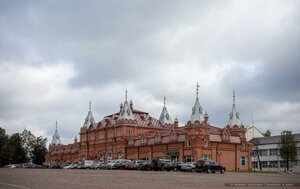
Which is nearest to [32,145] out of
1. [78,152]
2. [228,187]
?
[78,152]

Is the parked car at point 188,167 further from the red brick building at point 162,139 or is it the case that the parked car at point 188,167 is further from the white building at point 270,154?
the white building at point 270,154

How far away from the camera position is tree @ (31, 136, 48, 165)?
138m

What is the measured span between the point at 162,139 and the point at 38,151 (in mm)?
66395

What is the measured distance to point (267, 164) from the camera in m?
114

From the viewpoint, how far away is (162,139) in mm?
84125

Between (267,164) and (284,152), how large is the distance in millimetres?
22423

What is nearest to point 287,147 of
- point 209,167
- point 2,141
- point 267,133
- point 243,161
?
point 243,161

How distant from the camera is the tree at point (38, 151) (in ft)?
451

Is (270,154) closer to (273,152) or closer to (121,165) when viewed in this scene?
(273,152)

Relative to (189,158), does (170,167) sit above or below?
below

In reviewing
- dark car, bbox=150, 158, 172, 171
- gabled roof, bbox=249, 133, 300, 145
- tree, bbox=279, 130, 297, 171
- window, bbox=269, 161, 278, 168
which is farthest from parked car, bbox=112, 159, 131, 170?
window, bbox=269, 161, 278, 168

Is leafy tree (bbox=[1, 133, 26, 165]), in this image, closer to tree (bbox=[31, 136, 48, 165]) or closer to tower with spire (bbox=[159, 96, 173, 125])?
tree (bbox=[31, 136, 48, 165])

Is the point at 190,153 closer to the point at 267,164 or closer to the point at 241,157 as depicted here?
the point at 241,157

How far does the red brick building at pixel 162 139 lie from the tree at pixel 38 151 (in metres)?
22.9
